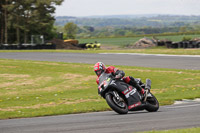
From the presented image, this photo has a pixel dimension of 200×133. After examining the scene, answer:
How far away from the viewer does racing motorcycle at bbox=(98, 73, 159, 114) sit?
32.9 ft

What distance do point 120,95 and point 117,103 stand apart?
38 cm

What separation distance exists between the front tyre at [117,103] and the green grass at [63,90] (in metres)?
1.91

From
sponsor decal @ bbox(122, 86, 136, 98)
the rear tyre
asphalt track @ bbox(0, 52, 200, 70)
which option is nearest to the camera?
sponsor decal @ bbox(122, 86, 136, 98)

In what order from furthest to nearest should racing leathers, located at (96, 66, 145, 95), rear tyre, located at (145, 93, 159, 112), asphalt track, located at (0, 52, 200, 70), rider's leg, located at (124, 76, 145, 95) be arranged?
asphalt track, located at (0, 52, 200, 70)
rear tyre, located at (145, 93, 159, 112)
rider's leg, located at (124, 76, 145, 95)
racing leathers, located at (96, 66, 145, 95)

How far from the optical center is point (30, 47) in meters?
54.8

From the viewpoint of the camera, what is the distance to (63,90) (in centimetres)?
1758

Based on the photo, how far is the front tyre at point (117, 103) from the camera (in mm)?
9883

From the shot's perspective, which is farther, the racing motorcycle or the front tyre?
the racing motorcycle

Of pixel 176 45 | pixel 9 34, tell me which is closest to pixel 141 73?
pixel 176 45

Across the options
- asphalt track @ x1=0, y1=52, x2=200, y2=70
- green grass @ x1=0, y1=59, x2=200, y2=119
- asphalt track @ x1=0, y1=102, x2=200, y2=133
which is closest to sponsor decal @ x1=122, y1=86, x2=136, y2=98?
asphalt track @ x1=0, y1=102, x2=200, y2=133

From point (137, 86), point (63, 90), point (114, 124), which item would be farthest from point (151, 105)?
point (63, 90)

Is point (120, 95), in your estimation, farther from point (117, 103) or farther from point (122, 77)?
point (122, 77)

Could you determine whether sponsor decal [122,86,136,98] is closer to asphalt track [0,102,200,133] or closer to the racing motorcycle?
the racing motorcycle

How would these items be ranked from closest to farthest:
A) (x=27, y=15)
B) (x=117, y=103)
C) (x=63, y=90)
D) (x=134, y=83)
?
(x=117, y=103), (x=134, y=83), (x=63, y=90), (x=27, y=15)
